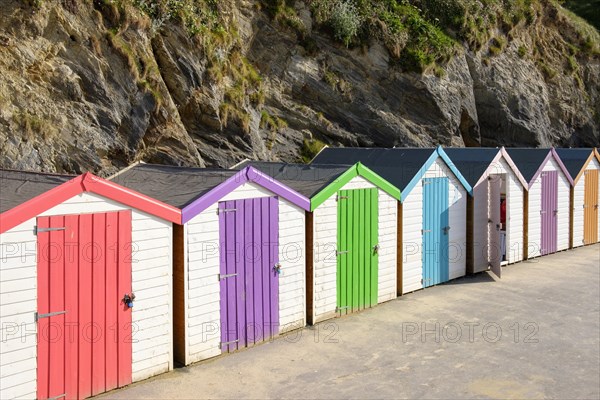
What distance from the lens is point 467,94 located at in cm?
2444

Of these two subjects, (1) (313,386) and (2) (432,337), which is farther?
(2) (432,337)

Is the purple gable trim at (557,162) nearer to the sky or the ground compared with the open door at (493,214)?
nearer to the sky

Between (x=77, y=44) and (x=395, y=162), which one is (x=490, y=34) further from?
(x=77, y=44)

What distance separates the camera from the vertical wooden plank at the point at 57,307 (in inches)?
290

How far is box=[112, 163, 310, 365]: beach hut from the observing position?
29.7ft

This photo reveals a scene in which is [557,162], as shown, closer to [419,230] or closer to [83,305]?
[419,230]

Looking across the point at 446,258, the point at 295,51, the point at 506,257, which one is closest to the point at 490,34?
the point at 295,51

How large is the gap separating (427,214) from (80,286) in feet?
28.1

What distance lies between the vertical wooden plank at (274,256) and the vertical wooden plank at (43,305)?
12.6ft

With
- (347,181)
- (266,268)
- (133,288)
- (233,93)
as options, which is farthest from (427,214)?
(133,288)

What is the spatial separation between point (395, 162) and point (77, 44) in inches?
324

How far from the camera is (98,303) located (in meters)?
7.89

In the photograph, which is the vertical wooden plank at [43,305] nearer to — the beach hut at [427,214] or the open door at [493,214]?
the beach hut at [427,214]

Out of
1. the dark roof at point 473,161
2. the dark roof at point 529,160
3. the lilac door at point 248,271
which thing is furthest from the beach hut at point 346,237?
the dark roof at point 529,160
